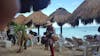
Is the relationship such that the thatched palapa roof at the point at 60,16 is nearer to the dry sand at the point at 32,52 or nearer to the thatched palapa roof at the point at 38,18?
the thatched palapa roof at the point at 38,18

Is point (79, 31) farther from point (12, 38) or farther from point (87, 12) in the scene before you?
point (12, 38)

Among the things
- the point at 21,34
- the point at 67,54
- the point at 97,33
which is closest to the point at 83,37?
the point at 97,33

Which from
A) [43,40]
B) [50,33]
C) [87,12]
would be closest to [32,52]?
[43,40]

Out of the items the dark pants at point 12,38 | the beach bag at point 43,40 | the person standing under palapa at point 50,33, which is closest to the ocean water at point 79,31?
the person standing under palapa at point 50,33

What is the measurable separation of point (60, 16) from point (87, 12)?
23cm

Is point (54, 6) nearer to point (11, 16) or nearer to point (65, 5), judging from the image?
point (65, 5)

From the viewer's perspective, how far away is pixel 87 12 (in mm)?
1835

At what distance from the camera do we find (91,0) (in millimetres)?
1794

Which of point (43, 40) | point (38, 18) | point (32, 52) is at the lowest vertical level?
point (32, 52)

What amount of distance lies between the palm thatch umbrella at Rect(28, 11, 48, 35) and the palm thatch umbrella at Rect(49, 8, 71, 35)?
0.06 meters

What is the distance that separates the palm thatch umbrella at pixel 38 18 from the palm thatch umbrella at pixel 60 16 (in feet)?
0.20

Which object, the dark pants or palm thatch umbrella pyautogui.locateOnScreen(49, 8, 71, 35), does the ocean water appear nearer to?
palm thatch umbrella pyautogui.locateOnScreen(49, 8, 71, 35)

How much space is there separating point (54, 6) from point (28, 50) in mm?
A: 465

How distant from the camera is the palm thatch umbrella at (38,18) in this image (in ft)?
6.14
